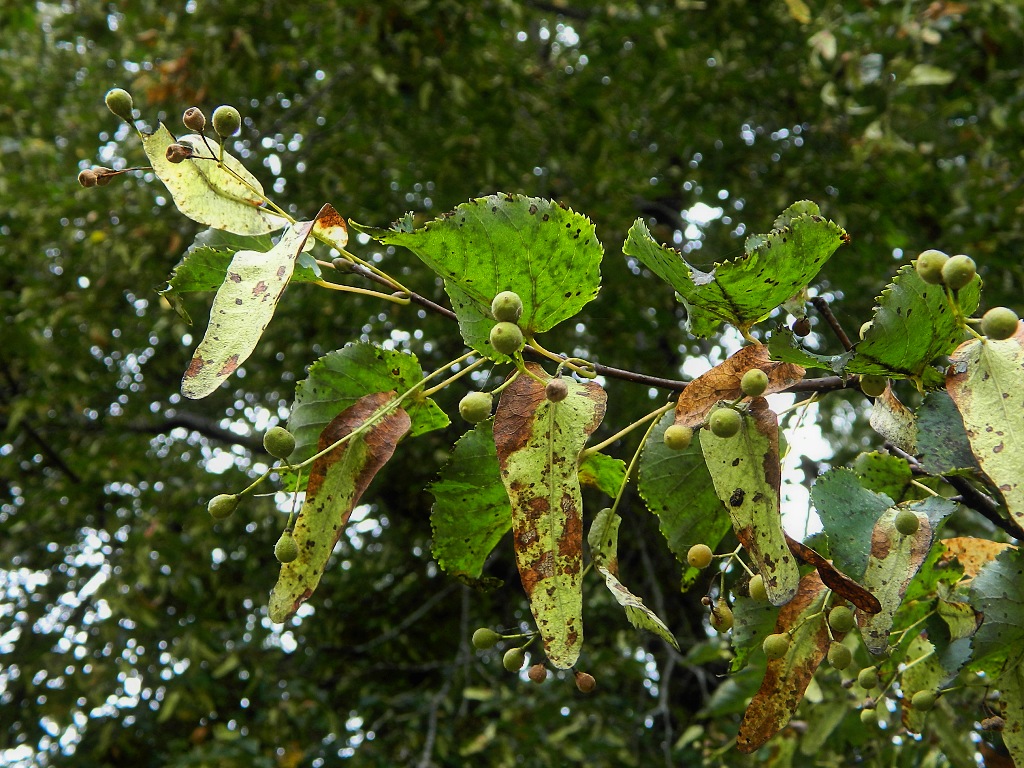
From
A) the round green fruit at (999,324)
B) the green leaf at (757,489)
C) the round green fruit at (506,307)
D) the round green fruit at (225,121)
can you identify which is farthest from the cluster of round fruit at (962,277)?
the round green fruit at (225,121)

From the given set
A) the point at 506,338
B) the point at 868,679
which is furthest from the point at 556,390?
the point at 868,679

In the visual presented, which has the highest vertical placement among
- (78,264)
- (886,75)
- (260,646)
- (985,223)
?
(886,75)

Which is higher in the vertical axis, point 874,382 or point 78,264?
point 874,382

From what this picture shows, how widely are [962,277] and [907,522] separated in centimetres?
15

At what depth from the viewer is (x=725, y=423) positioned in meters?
0.48

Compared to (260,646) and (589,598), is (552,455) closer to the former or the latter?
(589,598)

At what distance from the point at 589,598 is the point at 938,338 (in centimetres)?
Result: 242

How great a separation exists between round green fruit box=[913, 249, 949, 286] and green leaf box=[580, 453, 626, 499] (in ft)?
0.75

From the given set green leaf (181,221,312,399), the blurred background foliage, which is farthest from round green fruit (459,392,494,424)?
the blurred background foliage

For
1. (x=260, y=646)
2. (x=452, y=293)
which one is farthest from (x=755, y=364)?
(x=260, y=646)

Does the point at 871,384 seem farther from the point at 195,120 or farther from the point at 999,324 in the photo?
the point at 195,120

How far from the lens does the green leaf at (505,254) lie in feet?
1.65

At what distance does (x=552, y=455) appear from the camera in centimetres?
49

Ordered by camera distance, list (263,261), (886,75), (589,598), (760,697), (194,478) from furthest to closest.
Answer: (194,478), (589,598), (886,75), (760,697), (263,261)
